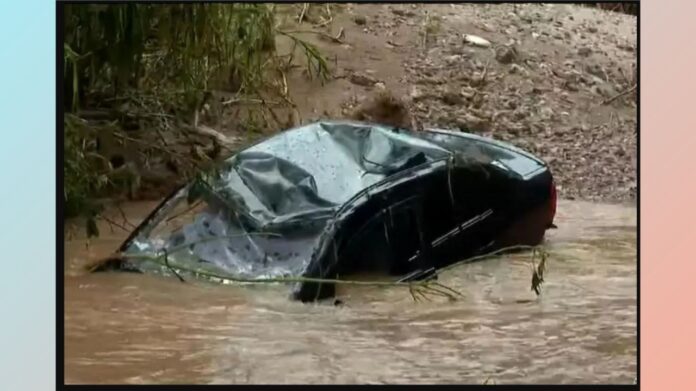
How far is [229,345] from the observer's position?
1.85m

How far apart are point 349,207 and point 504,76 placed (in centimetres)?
44

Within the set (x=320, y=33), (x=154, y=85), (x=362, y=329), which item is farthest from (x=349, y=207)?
(x=154, y=85)

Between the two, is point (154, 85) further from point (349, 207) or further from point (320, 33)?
point (349, 207)

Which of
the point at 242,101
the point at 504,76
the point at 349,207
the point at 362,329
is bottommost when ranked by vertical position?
the point at 362,329

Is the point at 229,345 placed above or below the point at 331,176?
below

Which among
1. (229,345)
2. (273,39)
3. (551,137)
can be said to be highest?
(273,39)

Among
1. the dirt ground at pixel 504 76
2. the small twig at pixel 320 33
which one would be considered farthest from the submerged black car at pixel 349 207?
the small twig at pixel 320 33

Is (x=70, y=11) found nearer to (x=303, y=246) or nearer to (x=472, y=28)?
(x=303, y=246)

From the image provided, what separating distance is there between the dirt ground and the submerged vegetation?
64 mm

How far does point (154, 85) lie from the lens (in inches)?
74.5
